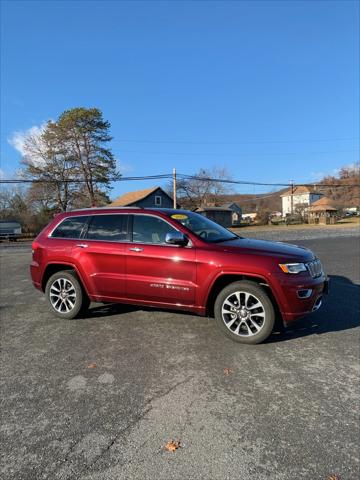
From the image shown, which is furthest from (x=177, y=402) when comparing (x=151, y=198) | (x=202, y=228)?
(x=151, y=198)

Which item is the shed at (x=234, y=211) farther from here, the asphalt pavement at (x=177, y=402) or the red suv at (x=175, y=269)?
the asphalt pavement at (x=177, y=402)

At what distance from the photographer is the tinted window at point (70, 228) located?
5.67 meters

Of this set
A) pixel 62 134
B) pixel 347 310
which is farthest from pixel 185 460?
pixel 62 134

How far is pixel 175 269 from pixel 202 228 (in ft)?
2.82

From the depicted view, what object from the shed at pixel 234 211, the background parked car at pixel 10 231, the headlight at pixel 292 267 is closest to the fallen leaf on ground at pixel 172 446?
the headlight at pixel 292 267

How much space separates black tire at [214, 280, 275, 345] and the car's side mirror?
830mm

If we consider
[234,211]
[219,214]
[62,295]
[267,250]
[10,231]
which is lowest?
[62,295]

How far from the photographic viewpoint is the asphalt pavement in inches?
94.8

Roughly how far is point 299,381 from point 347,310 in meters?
2.80

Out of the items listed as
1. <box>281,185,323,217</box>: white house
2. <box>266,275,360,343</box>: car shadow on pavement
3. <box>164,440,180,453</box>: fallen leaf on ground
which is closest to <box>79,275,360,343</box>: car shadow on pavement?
<box>266,275,360,343</box>: car shadow on pavement

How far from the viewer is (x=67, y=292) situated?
5.57 m

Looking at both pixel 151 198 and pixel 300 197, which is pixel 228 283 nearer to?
pixel 151 198

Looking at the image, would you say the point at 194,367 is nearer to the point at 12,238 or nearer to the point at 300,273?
the point at 300,273

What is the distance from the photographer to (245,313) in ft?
14.4
